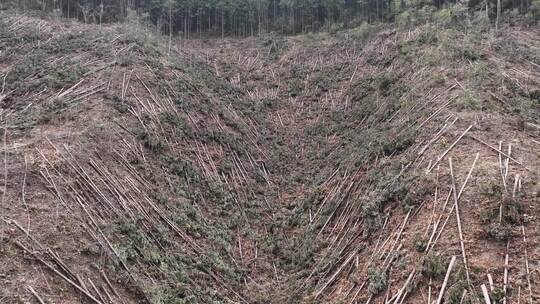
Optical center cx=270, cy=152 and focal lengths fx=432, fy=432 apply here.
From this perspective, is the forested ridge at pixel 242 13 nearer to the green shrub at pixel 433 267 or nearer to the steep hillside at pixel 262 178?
the steep hillside at pixel 262 178

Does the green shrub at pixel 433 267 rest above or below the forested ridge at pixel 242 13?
below

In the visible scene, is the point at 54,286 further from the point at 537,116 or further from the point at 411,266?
the point at 537,116

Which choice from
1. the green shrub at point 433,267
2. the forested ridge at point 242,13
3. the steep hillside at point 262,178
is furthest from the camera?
the forested ridge at point 242,13

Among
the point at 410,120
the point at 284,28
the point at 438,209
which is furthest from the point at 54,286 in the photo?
the point at 284,28

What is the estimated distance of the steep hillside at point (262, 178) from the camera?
23.2 feet

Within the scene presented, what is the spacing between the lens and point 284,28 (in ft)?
98.6

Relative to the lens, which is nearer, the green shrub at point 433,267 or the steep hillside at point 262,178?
the green shrub at point 433,267

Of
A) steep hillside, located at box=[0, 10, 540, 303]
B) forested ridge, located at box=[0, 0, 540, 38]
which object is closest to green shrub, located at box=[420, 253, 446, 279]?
steep hillside, located at box=[0, 10, 540, 303]

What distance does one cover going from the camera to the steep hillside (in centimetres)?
707

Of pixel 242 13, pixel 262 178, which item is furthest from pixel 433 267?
pixel 242 13

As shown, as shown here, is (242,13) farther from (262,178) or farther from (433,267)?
(433,267)

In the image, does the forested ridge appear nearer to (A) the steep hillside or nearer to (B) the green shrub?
(A) the steep hillside

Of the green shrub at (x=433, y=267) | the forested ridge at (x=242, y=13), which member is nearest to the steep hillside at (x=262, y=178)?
the green shrub at (x=433, y=267)

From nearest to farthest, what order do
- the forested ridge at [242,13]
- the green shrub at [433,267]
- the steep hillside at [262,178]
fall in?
the green shrub at [433,267], the steep hillside at [262,178], the forested ridge at [242,13]
